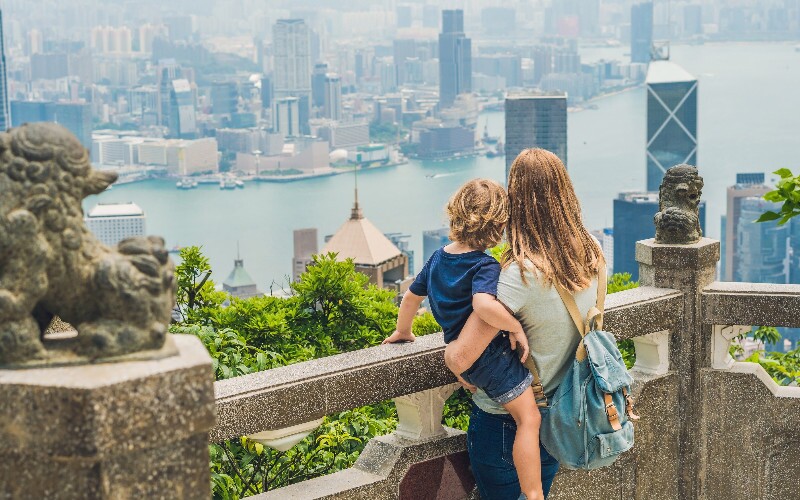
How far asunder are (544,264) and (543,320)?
0.46ft

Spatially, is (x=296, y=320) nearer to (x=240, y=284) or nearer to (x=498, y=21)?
(x=240, y=284)

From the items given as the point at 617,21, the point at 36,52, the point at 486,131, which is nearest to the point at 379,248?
the point at 486,131

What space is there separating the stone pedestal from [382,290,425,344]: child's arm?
113 cm

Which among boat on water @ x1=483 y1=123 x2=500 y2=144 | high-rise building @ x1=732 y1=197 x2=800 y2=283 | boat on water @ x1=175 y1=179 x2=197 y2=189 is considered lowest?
high-rise building @ x1=732 y1=197 x2=800 y2=283

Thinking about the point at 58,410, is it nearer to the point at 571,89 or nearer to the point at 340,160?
the point at 340,160

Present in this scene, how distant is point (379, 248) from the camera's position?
1291 inches

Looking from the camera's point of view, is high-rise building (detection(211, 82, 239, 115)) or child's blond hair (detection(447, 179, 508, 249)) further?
high-rise building (detection(211, 82, 239, 115))

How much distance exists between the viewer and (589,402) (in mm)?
2600

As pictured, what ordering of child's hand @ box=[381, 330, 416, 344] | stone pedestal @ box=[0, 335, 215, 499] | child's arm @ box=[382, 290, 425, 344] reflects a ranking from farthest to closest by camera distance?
child's hand @ box=[381, 330, 416, 344], child's arm @ box=[382, 290, 425, 344], stone pedestal @ box=[0, 335, 215, 499]

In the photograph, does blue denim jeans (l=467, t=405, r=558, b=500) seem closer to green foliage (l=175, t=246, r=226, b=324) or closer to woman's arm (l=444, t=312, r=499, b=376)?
woman's arm (l=444, t=312, r=499, b=376)

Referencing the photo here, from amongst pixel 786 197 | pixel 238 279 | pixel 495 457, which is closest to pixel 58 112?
pixel 238 279

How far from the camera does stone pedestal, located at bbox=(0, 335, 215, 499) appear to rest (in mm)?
1588

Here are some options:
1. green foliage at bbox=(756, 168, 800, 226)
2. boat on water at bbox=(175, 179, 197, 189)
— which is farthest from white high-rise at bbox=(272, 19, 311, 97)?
green foliage at bbox=(756, 168, 800, 226)

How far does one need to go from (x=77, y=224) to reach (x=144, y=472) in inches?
15.4
